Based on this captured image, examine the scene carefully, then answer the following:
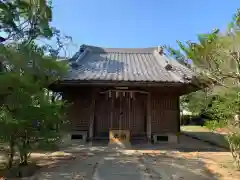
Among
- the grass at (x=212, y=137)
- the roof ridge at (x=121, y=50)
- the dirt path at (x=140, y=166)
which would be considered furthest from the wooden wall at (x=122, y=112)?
the roof ridge at (x=121, y=50)

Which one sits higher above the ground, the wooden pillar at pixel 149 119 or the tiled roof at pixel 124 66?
the tiled roof at pixel 124 66

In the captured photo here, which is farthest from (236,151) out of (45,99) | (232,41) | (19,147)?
(19,147)

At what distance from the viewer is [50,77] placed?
5.86 m

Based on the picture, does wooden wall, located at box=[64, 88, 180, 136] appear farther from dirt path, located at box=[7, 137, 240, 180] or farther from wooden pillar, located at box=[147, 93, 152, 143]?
dirt path, located at box=[7, 137, 240, 180]

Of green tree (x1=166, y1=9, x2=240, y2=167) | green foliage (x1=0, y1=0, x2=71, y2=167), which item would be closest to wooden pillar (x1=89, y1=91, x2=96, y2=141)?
green foliage (x1=0, y1=0, x2=71, y2=167)

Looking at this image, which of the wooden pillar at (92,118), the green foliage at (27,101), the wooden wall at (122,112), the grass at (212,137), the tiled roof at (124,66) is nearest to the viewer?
the green foliage at (27,101)

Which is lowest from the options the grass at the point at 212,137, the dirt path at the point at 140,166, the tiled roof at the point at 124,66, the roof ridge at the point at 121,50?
the grass at the point at 212,137

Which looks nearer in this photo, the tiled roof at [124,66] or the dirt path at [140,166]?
the dirt path at [140,166]

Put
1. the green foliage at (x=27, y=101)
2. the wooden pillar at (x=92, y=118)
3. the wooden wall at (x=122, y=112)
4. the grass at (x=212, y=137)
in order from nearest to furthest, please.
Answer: the green foliage at (x=27, y=101)
the grass at (x=212, y=137)
the wooden pillar at (x=92, y=118)
the wooden wall at (x=122, y=112)

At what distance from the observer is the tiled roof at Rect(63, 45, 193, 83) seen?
356 inches

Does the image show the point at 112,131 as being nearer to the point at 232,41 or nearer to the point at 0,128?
the point at 0,128

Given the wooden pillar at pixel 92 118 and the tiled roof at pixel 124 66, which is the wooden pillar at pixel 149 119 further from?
the wooden pillar at pixel 92 118

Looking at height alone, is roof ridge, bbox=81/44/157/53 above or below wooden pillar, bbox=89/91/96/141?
above

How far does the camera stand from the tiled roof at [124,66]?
9031mm
